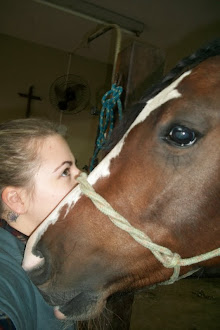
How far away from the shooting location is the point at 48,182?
2.81ft

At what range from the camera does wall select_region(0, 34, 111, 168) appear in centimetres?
413

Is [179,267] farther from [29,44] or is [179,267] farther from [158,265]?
[29,44]

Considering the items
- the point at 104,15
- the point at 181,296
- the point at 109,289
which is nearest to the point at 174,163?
the point at 109,289

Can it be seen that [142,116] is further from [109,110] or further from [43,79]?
[43,79]

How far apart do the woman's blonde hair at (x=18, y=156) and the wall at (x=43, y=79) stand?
357 cm

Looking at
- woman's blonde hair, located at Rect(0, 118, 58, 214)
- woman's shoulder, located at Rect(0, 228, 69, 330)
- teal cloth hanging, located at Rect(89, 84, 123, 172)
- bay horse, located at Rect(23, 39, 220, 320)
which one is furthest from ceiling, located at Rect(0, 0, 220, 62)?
woman's shoulder, located at Rect(0, 228, 69, 330)

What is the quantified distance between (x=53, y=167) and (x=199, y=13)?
2914 mm

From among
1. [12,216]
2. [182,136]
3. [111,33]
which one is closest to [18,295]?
[12,216]

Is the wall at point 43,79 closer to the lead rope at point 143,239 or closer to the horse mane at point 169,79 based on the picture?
the horse mane at point 169,79

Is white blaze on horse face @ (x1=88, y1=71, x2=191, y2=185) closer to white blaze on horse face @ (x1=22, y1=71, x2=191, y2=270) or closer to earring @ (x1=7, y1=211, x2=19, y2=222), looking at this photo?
white blaze on horse face @ (x1=22, y1=71, x2=191, y2=270)

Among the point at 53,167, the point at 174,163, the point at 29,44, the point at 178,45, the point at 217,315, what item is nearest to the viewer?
the point at 174,163

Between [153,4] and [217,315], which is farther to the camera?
[153,4]

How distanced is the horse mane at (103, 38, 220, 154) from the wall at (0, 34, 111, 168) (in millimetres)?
3729

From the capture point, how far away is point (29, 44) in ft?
13.9
